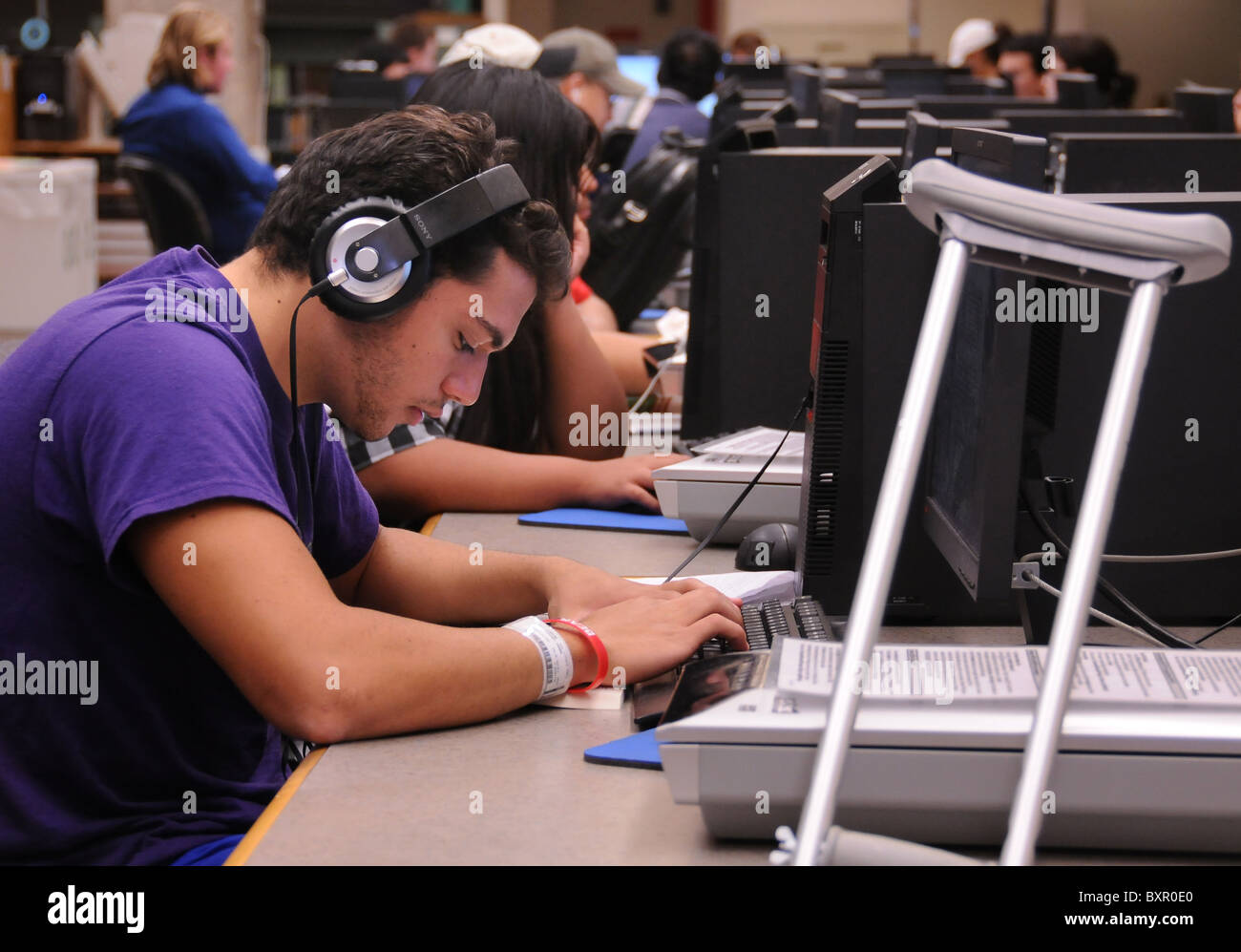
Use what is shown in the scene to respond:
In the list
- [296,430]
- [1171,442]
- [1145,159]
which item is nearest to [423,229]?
[296,430]

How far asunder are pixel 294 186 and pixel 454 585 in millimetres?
430

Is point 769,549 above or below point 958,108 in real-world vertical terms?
below

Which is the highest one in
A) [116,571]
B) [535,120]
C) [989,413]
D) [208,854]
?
[535,120]

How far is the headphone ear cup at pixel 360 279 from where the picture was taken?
1.04m

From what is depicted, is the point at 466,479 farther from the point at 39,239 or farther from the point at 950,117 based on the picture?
the point at 39,239

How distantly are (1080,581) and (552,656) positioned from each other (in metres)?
0.51

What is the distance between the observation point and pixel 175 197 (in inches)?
165

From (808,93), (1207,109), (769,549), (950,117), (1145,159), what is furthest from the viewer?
(808,93)

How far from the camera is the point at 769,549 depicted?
4.68 ft

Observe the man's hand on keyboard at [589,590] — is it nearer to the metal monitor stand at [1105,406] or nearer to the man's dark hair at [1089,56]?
the metal monitor stand at [1105,406]

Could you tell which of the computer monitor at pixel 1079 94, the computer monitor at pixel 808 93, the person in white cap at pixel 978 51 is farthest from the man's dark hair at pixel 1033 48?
the computer monitor at pixel 1079 94

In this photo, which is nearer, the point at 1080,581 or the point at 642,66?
the point at 1080,581

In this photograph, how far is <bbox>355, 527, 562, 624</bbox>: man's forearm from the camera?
4.33 ft

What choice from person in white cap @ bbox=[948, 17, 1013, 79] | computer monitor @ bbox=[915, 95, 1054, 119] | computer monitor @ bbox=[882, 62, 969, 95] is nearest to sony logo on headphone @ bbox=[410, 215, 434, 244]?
computer monitor @ bbox=[915, 95, 1054, 119]
